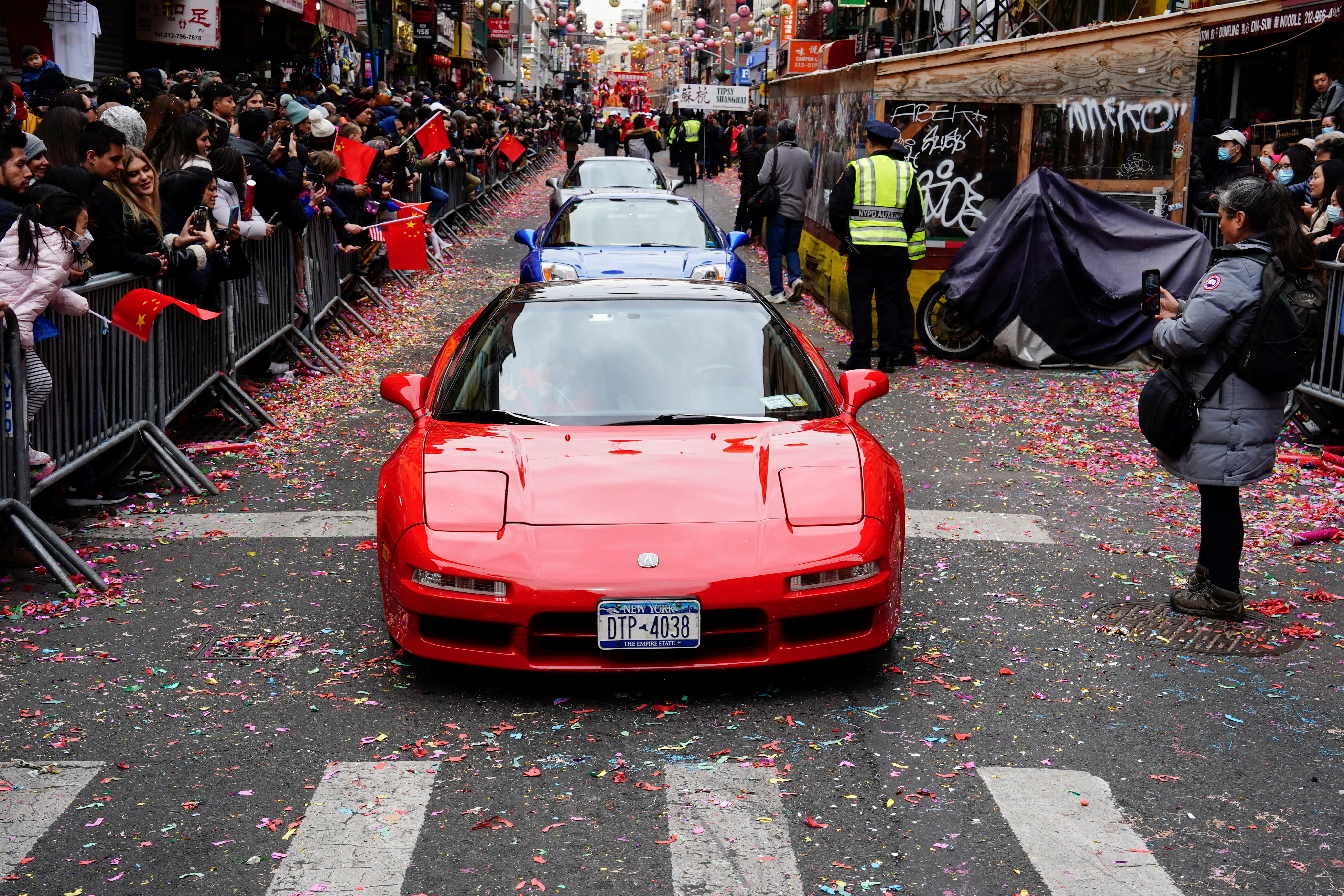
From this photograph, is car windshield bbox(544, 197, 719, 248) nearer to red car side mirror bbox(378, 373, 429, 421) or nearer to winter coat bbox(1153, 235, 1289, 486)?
red car side mirror bbox(378, 373, 429, 421)

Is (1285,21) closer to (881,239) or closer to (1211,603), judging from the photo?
(881,239)

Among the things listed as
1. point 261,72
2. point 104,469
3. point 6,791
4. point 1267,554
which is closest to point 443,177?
point 261,72

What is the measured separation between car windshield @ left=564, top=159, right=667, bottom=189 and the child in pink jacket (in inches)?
572

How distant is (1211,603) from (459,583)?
323 cm

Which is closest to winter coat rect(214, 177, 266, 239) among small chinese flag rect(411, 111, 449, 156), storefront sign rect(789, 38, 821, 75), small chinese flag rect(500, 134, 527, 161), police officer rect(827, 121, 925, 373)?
police officer rect(827, 121, 925, 373)

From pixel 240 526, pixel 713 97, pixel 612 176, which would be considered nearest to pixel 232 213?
pixel 240 526

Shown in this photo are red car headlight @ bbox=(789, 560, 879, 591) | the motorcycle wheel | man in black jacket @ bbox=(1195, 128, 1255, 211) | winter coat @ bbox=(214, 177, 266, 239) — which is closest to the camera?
red car headlight @ bbox=(789, 560, 879, 591)

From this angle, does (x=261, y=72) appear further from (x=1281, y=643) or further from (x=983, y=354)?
(x=1281, y=643)

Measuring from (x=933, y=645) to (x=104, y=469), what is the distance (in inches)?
185

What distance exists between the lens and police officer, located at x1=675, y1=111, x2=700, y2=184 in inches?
1415

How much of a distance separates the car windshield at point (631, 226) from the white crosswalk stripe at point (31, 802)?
9.26 meters

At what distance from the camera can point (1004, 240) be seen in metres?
12.0

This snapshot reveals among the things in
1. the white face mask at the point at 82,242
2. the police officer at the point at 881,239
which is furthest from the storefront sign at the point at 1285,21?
the white face mask at the point at 82,242

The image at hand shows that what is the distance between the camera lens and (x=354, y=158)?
13648mm
